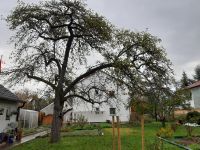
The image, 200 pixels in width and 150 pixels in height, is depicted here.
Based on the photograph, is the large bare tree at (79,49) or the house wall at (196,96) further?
the house wall at (196,96)

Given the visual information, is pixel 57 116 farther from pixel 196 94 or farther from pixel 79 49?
pixel 196 94

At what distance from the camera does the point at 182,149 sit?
47.7 feet

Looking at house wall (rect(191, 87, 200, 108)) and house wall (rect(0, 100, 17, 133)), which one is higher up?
house wall (rect(191, 87, 200, 108))

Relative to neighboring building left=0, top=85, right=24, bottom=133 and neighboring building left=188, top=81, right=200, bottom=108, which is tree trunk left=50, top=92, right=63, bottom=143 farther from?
neighboring building left=188, top=81, right=200, bottom=108

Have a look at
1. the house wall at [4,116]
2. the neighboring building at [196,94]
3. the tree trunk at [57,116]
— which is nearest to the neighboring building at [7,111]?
the house wall at [4,116]

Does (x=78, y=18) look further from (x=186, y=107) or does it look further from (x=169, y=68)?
(x=186, y=107)

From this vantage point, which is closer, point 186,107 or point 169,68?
point 169,68

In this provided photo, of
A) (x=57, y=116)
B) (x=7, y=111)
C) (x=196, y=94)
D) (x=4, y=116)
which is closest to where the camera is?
(x=57, y=116)

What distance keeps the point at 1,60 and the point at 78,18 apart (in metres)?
5.76

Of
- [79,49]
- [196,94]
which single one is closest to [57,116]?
[79,49]

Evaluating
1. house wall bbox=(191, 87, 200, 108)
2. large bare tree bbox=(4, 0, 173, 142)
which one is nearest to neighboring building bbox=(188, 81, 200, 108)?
house wall bbox=(191, 87, 200, 108)

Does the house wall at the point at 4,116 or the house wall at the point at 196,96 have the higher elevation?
the house wall at the point at 196,96

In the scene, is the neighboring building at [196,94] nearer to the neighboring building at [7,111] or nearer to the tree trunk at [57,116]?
the neighboring building at [7,111]

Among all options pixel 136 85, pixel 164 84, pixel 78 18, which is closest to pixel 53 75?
pixel 78 18
